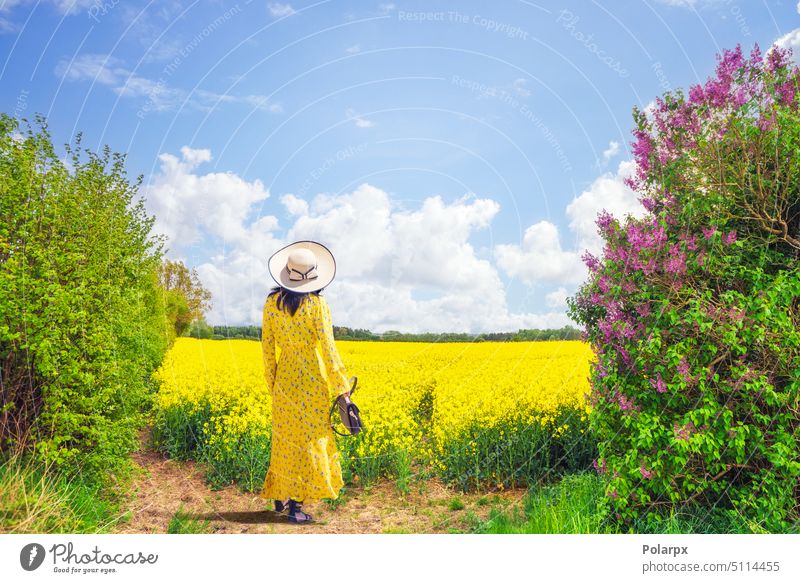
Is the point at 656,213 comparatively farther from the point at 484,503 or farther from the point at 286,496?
the point at 286,496

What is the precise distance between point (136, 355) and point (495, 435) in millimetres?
4482

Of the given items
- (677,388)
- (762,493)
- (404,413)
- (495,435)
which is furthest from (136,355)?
(762,493)

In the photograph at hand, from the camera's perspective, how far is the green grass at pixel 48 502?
474 cm

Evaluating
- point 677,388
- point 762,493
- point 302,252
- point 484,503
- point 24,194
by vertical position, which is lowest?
point 484,503

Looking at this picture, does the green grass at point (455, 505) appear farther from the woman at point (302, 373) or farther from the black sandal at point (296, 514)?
the black sandal at point (296, 514)

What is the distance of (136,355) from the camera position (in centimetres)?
730

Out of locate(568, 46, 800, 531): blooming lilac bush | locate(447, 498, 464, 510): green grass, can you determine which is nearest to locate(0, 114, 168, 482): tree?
locate(447, 498, 464, 510): green grass

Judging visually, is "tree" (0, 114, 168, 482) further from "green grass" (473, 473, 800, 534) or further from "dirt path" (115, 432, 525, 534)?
"green grass" (473, 473, 800, 534)

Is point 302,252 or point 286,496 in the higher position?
point 302,252

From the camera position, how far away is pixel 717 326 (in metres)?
4.72

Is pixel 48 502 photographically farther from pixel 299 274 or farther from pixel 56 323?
pixel 299 274

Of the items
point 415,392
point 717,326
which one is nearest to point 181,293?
point 415,392

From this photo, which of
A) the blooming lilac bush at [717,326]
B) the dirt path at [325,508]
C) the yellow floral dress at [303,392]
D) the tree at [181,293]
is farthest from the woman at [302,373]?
the tree at [181,293]

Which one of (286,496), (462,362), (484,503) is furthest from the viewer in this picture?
(462,362)
